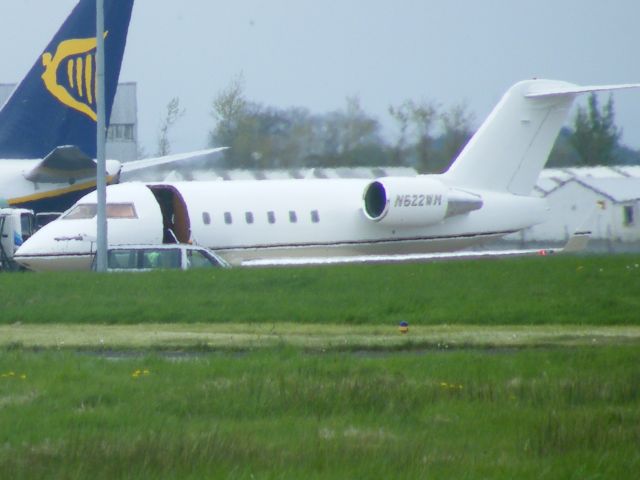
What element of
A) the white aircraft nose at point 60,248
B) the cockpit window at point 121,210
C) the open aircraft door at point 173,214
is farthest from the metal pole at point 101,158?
→ the open aircraft door at point 173,214

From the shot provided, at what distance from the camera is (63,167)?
98.7 feet

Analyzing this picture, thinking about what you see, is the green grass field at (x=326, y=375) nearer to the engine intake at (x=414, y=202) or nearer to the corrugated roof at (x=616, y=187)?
the engine intake at (x=414, y=202)

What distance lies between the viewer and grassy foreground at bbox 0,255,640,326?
1827 centimetres

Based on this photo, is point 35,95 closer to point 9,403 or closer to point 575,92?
point 575,92

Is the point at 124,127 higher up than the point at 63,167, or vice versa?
the point at 124,127

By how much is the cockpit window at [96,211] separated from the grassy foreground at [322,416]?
14.6 m

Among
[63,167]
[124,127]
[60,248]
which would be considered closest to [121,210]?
[60,248]

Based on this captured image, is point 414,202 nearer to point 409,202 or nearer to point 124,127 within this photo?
point 409,202

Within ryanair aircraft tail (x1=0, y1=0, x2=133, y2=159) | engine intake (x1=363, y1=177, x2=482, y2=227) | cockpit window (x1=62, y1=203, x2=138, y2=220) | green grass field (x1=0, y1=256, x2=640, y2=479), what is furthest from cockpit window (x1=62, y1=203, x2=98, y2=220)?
engine intake (x1=363, y1=177, x2=482, y2=227)

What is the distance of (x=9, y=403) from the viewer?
32.4 feet

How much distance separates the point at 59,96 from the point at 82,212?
588cm

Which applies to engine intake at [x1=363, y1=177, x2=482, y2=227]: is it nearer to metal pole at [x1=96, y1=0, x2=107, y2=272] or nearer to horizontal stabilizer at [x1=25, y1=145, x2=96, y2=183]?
horizontal stabilizer at [x1=25, y1=145, x2=96, y2=183]

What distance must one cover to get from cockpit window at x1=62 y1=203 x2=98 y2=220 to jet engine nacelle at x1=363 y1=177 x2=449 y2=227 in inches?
254

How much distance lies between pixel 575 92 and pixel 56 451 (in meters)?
23.8
